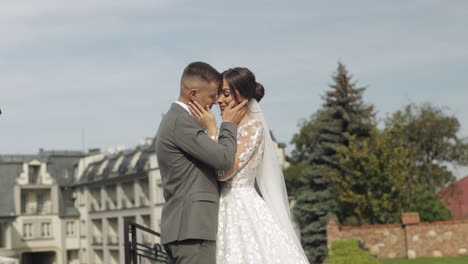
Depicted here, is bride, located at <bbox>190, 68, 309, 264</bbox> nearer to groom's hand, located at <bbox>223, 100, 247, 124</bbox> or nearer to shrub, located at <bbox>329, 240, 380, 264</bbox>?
groom's hand, located at <bbox>223, 100, 247, 124</bbox>

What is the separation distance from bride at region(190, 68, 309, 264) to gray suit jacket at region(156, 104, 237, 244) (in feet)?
1.23

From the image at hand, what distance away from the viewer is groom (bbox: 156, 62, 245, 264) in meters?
4.54

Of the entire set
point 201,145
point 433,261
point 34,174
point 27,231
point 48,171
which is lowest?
point 433,261

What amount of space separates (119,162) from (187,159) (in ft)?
195

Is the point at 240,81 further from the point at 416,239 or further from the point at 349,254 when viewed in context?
the point at 416,239

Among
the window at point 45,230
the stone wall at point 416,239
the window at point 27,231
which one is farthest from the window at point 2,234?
the stone wall at point 416,239

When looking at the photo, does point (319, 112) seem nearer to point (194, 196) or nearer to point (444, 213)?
point (444, 213)

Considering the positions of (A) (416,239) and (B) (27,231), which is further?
(B) (27,231)

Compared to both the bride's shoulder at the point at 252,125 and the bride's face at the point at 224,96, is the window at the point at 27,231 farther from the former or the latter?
the bride's face at the point at 224,96

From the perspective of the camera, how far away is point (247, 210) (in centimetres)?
514

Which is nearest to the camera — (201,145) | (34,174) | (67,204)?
(201,145)

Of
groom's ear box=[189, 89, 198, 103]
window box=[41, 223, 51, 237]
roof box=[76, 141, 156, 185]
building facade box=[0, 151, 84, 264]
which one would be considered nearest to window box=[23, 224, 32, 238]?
building facade box=[0, 151, 84, 264]

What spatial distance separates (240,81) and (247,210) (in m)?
0.89

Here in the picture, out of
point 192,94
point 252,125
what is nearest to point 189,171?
point 192,94
